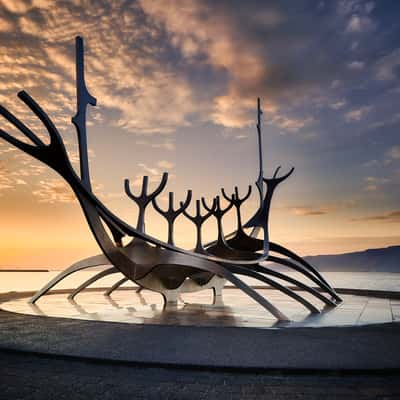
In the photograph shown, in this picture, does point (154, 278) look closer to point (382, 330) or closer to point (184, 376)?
point (382, 330)

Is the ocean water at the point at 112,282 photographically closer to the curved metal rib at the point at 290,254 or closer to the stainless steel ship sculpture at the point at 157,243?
the curved metal rib at the point at 290,254

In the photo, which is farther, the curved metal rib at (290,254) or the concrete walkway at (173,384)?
the curved metal rib at (290,254)

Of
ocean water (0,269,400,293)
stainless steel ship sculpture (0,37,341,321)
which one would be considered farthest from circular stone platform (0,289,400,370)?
ocean water (0,269,400,293)

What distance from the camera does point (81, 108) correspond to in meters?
9.99

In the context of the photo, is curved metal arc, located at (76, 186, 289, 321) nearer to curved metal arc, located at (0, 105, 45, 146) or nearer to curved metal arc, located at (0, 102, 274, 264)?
curved metal arc, located at (0, 102, 274, 264)

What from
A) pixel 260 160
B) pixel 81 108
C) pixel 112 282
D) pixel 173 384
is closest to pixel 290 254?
pixel 260 160

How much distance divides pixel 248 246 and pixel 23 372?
38.7 ft

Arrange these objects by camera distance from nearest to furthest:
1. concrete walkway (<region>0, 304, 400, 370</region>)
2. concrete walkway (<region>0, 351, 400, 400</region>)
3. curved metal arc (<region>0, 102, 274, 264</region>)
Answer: concrete walkway (<region>0, 351, 400, 400</region>), concrete walkway (<region>0, 304, 400, 370</region>), curved metal arc (<region>0, 102, 274, 264</region>)

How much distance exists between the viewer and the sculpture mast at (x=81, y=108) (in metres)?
9.70

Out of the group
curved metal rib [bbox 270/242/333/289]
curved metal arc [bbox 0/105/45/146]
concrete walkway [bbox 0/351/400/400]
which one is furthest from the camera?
curved metal rib [bbox 270/242/333/289]

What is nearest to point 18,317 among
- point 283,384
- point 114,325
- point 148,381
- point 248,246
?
point 114,325

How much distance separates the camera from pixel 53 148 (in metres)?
8.27

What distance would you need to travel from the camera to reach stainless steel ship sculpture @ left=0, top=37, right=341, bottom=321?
8430mm

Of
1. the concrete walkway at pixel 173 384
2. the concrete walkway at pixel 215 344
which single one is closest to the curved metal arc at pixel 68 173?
the concrete walkway at pixel 215 344
